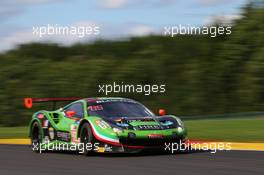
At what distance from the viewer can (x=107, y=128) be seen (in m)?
11.7

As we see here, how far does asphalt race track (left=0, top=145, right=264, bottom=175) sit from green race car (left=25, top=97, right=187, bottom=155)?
237mm

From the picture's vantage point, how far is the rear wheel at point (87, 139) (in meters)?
11.9

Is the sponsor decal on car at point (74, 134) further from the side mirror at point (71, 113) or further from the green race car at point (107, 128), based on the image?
the side mirror at point (71, 113)

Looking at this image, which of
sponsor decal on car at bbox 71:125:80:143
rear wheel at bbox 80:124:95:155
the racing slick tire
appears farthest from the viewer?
the racing slick tire

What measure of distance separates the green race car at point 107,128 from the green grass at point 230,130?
3.64 m

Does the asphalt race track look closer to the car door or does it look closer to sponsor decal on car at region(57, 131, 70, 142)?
sponsor decal on car at region(57, 131, 70, 142)

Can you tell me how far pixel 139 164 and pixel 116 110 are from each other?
2.67m

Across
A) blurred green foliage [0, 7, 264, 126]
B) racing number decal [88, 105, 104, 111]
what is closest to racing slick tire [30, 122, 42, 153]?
racing number decal [88, 105, 104, 111]

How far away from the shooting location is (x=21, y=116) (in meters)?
36.0

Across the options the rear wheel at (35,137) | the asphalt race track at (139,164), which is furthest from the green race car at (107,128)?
the asphalt race track at (139,164)

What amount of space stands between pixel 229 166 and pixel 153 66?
86.4 feet

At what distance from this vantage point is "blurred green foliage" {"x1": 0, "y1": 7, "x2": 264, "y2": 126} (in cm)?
3234

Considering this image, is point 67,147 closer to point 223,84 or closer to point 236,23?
point 223,84

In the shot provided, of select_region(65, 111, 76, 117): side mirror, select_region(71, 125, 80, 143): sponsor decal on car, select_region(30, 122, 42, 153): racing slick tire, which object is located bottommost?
select_region(30, 122, 42, 153): racing slick tire
